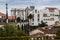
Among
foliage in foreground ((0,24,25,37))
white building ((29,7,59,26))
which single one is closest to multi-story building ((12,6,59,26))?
white building ((29,7,59,26))

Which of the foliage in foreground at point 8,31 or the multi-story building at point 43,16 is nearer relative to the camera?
the foliage in foreground at point 8,31

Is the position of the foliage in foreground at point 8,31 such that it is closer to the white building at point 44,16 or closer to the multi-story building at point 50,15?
the white building at point 44,16

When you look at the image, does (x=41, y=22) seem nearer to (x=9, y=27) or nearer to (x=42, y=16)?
(x=42, y=16)

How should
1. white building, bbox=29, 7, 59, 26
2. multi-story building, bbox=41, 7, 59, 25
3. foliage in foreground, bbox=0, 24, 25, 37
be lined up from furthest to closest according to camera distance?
multi-story building, bbox=41, 7, 59, 25, white building, bbox=29, 7, 59, 26, foliage in foreground, bbox=0, 24, 25, 37

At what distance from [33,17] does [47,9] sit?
5.02 meters

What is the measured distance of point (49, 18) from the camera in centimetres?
6681

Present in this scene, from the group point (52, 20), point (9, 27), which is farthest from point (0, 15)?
point (9, 27)

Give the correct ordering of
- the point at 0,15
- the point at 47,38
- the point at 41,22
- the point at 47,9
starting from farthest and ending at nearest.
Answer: the point at 0,15 → the point at 47,9 → the point at 41,22 → the point at 47,38

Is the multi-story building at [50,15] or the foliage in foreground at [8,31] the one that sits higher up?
the multi-story building at [50,15]

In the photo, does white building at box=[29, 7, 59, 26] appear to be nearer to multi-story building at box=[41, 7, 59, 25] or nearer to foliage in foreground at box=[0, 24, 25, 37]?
multi-story building at box=[41, 7, 59, 25]

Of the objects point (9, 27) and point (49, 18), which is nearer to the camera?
point (9, 27)

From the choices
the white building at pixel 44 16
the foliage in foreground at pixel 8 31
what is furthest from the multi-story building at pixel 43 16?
the foliage in foreground at pixel 8 31

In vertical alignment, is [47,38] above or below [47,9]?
below

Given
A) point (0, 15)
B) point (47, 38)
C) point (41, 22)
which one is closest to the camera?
point (47, 38)
